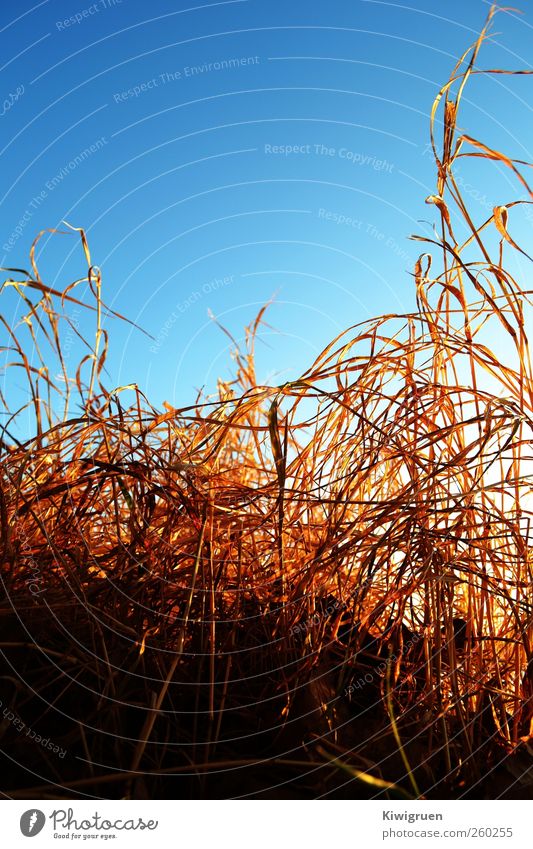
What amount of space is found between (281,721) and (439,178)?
675 mm

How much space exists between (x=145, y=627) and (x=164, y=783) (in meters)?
0.17

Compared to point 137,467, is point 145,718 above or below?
below

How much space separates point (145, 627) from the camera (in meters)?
0.73

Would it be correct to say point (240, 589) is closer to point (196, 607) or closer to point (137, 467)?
point (196, 607)

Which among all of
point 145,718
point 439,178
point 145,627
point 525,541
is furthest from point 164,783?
point 439,178

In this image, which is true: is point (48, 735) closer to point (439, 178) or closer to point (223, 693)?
point (223, 693)

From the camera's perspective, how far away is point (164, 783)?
0.60 meters

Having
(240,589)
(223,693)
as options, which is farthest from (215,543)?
(223,693)

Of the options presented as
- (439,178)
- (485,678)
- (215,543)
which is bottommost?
(485,678)

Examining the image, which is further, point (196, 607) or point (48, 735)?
point (196, 607)

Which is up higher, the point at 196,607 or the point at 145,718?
the point at 196,607
